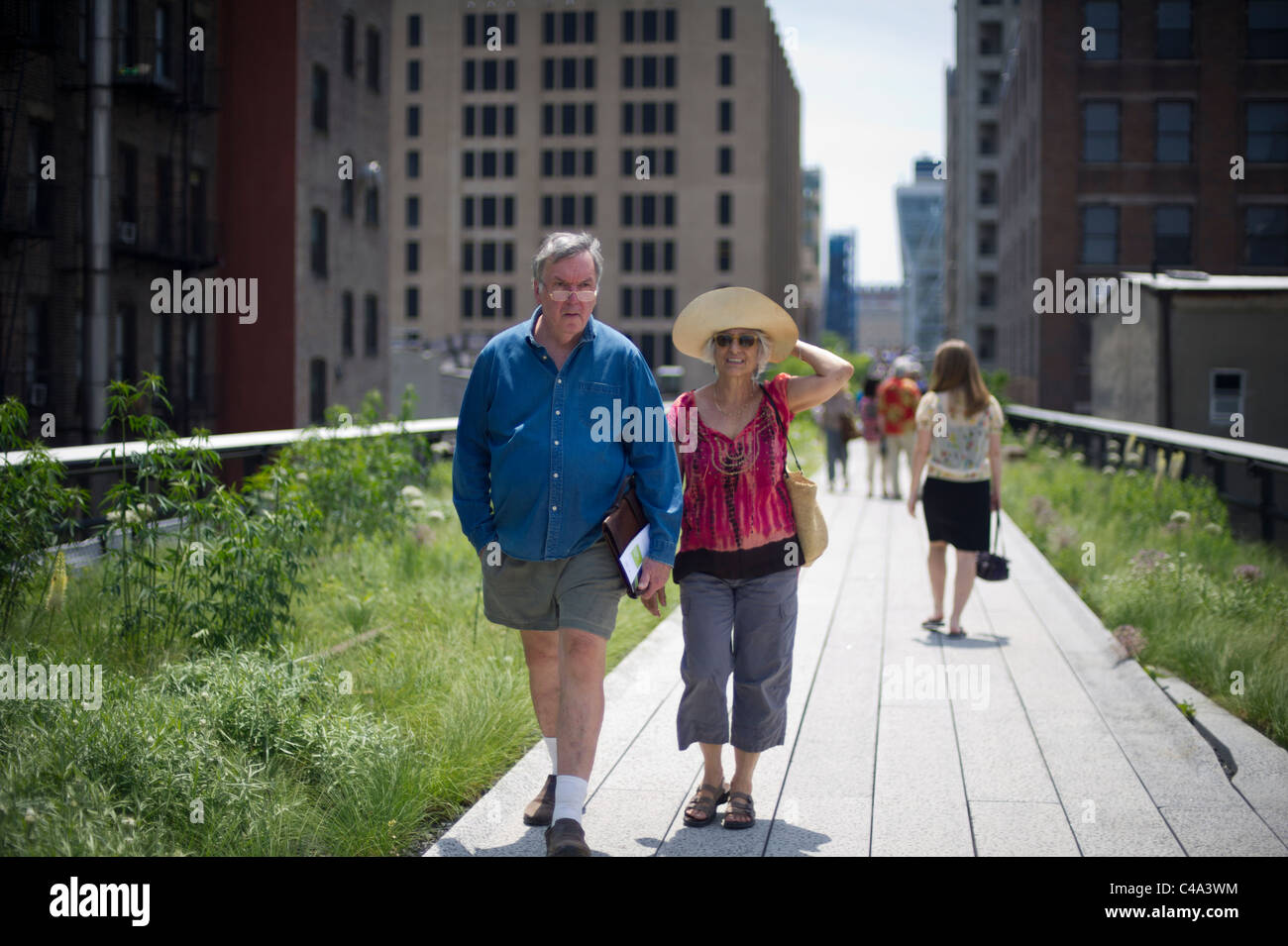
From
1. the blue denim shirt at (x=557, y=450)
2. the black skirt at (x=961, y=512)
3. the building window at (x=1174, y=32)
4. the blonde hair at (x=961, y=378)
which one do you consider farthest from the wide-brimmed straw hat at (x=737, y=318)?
the building window at (x=1174, y=32)

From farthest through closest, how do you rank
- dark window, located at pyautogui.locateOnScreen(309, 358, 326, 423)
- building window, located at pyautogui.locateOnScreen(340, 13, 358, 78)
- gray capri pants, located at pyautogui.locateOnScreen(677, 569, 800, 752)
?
building window, located at pyautogui.locateOnScreen(340, 13, 358, 78), dark window, located at pyautogui.locateOnScreen(309, 358, 326, 423), gray capri pants, located at pyautogui.locateOnScreen(677, 569, 800, 752)

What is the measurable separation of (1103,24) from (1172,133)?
4895 millimetres

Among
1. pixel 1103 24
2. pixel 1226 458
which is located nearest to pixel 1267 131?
pixel 1103 24

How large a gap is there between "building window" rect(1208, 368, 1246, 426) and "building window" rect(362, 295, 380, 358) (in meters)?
27.0

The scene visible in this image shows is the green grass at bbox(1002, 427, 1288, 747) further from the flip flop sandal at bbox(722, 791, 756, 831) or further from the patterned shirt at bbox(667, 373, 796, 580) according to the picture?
the patterned shirt at bbox(667, 373, 796, 580)

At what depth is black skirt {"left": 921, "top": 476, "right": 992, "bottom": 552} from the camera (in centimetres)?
942

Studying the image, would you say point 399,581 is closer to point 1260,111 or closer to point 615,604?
point 615,604

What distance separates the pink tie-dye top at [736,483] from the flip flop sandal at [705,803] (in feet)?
3.21

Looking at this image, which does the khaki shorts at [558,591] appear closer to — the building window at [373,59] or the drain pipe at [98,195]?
the drain pipe at [98,195]

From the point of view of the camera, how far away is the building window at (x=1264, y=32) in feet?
163

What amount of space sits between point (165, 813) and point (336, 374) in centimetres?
3595

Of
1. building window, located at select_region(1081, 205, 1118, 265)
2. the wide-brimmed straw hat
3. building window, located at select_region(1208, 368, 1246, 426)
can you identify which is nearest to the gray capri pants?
the wide-brimmed straw hat

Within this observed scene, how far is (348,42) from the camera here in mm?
40594
